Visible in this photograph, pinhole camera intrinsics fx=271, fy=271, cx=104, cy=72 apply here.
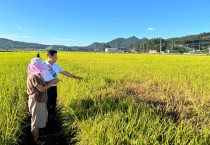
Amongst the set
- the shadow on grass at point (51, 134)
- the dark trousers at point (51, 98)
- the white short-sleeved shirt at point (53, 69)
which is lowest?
the shadow on grass at point (51, 134)

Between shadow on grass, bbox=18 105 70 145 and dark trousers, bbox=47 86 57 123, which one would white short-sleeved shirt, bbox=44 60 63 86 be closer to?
dark trousers, bbox=47 86 57 123

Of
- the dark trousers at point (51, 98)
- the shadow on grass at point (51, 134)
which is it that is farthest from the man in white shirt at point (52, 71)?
the shadow on grass at point (51, 134)

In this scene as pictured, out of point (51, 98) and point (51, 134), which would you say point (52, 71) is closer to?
point (51, 98)

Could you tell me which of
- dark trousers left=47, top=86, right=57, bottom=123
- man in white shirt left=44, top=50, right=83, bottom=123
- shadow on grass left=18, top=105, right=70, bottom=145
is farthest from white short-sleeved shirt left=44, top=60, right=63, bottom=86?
shadow on grass left=18, top=105, right=70, bottom=145

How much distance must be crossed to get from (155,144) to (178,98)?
8.70 ft

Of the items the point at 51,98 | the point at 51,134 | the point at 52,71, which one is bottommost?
the point at 51,134

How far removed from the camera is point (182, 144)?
287 centimetres

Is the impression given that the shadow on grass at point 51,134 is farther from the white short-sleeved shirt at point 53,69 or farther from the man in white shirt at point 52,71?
the white short-sleeved shirt at point 53,69

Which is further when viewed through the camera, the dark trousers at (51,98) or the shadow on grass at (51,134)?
the dark trousers at (51,98)

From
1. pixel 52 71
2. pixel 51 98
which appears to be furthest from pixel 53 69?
pixel 51 98

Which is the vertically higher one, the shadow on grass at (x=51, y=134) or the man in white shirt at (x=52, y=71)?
the man in white shirt at (x=52, y=71)

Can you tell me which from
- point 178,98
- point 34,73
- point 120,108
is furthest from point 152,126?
point 178,98

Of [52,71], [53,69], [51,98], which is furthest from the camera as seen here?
[51,98]

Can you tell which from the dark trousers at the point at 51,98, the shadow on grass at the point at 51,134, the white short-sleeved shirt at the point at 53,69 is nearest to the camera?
the shadow on grass at the point at 51,134
